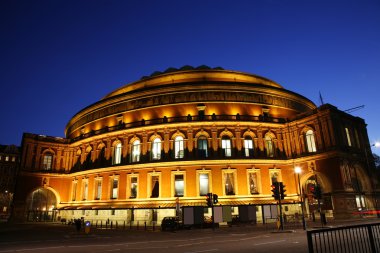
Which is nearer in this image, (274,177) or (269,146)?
(274,177)

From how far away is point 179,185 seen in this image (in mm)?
37812

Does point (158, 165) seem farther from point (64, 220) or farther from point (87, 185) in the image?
point (64, 220)

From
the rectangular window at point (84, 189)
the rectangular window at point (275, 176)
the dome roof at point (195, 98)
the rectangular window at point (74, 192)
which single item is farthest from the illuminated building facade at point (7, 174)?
the rectangular window at point (275, 176)

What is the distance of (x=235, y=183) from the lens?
124 ft

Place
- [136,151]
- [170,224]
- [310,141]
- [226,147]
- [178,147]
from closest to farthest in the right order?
1. [170,224]
2. [178,147]
3. [226,147]
4. [310,141]
5. [136,151]

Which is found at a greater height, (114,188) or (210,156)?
(210,156)

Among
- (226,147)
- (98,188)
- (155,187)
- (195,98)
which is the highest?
(195,98)

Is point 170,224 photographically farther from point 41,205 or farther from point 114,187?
point 41,205

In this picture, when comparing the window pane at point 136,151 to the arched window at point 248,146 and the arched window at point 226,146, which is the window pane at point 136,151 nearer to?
the arched window at point 226,146

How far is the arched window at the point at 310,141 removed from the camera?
3946 cm

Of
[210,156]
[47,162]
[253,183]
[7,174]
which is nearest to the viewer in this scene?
[210,156]

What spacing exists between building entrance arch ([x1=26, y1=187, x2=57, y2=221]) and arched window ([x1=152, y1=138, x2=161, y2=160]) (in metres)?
21.7

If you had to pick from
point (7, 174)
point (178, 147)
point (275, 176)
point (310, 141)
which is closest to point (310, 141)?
point (310, 141)

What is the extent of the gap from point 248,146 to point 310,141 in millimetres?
8407
